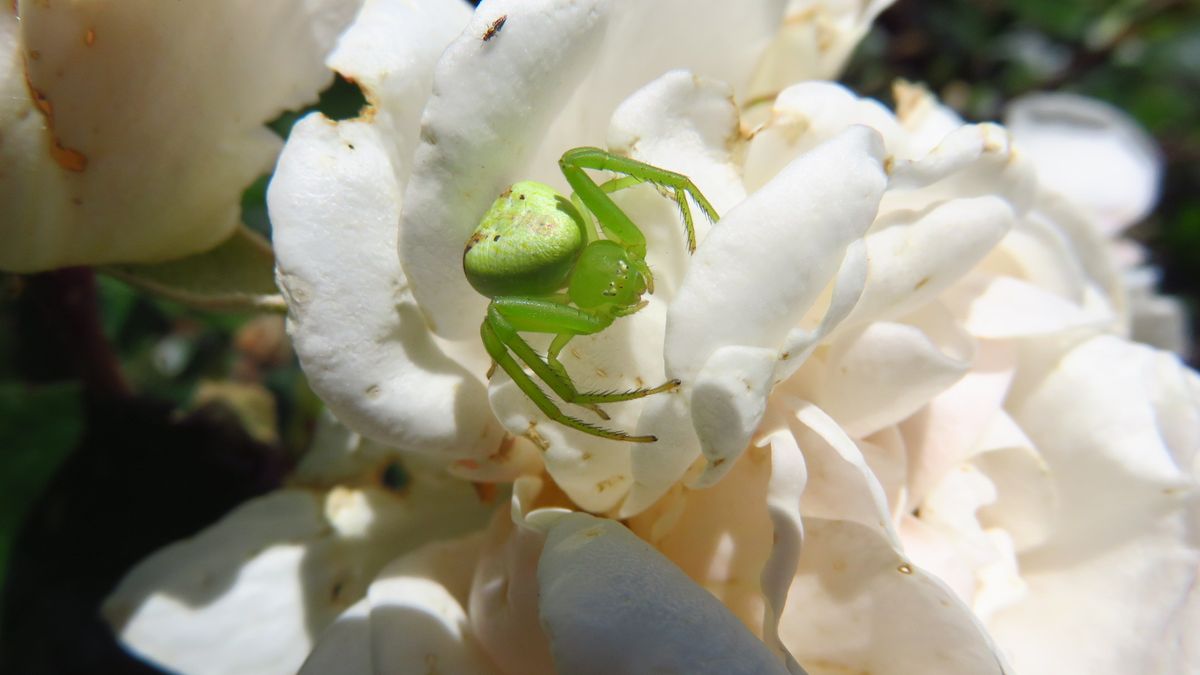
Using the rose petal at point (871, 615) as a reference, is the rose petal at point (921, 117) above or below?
above

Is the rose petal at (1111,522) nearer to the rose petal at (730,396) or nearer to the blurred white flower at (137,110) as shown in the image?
the rose petal at (730,396)

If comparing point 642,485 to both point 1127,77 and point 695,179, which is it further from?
point 1127,77

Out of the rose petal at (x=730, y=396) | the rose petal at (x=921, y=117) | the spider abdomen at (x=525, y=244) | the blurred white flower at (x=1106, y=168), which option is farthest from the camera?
the blurred white flower at (x=1106, y=168)

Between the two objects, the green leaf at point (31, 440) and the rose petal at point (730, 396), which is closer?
the rose petal at point (730, 396)

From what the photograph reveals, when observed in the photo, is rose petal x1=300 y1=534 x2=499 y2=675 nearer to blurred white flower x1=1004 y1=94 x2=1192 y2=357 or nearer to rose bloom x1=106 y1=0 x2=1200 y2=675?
rose bloom x1=106 y1=0 x2=1200 y2=675

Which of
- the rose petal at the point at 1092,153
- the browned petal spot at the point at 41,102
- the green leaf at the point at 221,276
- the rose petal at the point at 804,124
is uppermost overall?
the rose petal at the point at 804,124

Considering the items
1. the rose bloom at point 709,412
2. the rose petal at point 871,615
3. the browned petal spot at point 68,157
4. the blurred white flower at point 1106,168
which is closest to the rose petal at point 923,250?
the rose bloom at point 709,412

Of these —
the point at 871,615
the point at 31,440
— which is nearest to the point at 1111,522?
the point at 871,615

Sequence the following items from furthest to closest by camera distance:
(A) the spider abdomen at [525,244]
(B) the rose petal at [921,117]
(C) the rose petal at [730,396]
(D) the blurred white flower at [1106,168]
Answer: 1. (D) the blurred white flower at [1106,168]
2. (B) the rose petal at [921,117]
3. (A) the spider abdomen at [525,244]
4. (C) the rose petal at [730,396]
